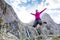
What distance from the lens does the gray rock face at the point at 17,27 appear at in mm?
9086

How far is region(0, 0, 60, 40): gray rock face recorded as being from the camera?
358 inches

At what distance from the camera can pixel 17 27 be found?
10242 millimetres

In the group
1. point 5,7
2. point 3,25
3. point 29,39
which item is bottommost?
point 29,39

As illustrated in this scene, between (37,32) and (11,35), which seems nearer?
(11,35)

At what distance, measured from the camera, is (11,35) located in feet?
30.2

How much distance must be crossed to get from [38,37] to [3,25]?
65.6 inches

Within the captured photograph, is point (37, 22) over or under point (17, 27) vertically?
over

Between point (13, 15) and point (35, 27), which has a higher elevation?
point (13, 15)

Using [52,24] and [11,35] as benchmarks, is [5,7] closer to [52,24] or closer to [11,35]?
[11,35]

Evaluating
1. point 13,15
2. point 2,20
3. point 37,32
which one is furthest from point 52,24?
point 2,20

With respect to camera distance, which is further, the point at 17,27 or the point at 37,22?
the point at 17,27

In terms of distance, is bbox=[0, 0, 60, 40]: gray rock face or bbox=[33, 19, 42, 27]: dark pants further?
bbox=[33, 19, 42, 27]: dark pants

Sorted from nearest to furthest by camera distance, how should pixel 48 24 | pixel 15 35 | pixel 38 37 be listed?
1. pixel 38 37
2. pixel 15 35
3. pixel 48 24

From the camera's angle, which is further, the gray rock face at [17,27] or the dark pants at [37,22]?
the dark pants at [37,22]
